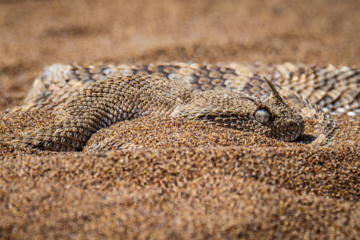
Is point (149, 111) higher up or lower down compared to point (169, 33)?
lower down

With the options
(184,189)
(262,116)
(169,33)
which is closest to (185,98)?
Result: (262,116)

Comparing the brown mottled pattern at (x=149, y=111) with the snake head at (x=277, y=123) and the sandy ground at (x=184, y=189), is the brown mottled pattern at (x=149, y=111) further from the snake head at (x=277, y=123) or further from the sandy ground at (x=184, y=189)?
the sandy ground at (x=184, y=189)

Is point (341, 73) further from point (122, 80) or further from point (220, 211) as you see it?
point (220, 211)

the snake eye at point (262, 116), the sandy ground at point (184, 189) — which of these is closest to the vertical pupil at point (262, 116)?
the snake eye at point (262, 116)

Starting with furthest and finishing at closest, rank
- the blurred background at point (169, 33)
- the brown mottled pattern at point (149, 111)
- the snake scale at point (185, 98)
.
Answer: the blurred background at point (169, 33) < the snake scale at point (185, 98) < the brown mottled pattern at point (149, 111)

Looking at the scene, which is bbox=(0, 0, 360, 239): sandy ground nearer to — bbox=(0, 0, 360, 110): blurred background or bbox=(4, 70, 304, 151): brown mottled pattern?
bbox=(4, 70, 304, 151): brown mottled pattern

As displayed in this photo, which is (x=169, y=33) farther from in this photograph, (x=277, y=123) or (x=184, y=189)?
(x=184, y=189)

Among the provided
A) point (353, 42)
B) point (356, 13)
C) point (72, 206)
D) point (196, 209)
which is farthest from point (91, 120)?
point (356, 13)
